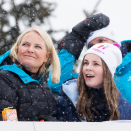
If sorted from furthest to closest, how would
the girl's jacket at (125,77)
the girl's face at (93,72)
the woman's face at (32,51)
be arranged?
1. the girl's jacket at (125,77)
2. the girl's face at (93,72)
3. the woman's face at (32,51)

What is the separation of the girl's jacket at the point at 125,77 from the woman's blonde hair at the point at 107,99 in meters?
0.31

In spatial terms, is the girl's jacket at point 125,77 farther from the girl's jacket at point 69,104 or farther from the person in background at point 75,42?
the person in background at point 75,42

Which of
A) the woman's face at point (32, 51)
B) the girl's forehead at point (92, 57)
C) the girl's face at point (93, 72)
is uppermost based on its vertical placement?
the woman's face at point (32, 51)

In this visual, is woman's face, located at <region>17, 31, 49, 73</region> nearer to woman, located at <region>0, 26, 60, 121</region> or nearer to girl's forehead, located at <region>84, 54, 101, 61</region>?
woman, located at <region>0, 26, 60, 121</region>

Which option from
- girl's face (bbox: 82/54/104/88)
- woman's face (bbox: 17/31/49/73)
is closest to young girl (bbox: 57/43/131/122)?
girl's face (bbox: 82/54/104/88)

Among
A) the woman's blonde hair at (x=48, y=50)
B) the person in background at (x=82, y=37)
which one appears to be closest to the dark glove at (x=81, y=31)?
the person in background at (x=82, y=37)

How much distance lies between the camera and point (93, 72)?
8.49 feet

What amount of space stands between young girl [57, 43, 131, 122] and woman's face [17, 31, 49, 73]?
1.56ft

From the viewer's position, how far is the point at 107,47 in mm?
2820

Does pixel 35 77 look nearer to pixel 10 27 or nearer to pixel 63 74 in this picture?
pixel 63 74

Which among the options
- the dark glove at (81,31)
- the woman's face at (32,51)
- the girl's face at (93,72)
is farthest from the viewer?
the dark glove at (81,31)

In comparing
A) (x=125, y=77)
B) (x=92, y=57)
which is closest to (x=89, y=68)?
(x=92, y=57)

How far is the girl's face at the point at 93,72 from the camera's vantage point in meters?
2.59

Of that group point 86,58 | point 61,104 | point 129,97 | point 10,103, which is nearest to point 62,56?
point 86,58
